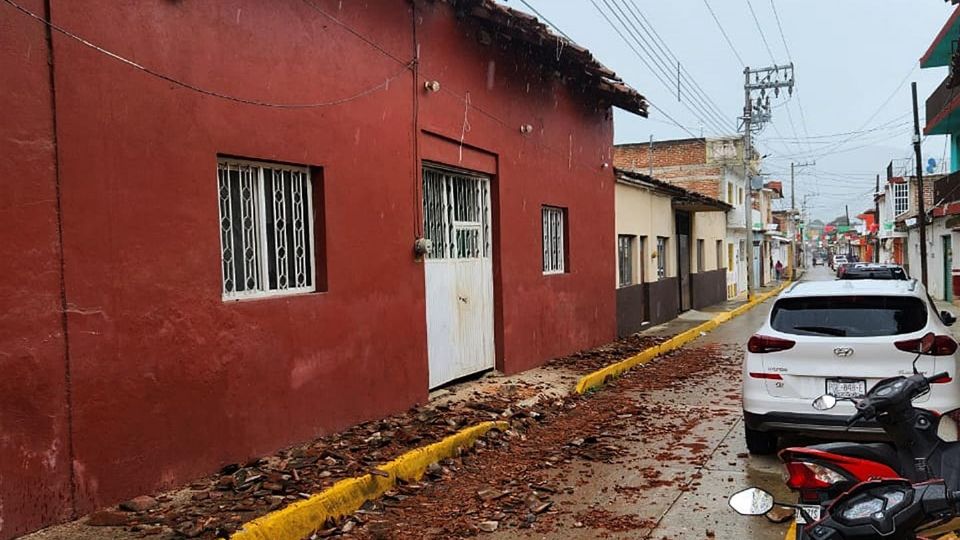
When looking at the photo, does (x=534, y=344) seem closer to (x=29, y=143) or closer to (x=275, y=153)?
(x=275, y=153)

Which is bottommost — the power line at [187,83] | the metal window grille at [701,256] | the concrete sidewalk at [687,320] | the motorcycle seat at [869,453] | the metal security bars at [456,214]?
the concrete sidewalk at [687,320]

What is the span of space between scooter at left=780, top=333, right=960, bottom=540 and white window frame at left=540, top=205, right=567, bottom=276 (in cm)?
853

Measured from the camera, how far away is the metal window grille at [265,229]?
18.2 ft

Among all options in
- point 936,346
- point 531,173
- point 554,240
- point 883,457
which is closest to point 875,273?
point 554,240

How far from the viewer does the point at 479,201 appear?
9.72 meters

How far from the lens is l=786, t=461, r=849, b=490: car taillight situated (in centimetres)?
305

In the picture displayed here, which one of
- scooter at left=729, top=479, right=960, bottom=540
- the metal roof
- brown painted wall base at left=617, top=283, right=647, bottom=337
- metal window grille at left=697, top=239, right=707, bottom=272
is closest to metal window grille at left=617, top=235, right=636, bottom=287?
brown painted wall base at left=617, top=283, right=647, bottom=337

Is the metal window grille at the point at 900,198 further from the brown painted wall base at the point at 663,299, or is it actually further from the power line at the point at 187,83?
the power line at the point at 187,83

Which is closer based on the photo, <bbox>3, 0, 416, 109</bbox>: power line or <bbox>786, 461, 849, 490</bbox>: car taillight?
<bbox>786, 461, 849, 490</bbox>: car taillight

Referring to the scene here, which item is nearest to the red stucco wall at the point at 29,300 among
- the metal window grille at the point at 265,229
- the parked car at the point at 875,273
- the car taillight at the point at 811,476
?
the metal window grille at the point at 265,229

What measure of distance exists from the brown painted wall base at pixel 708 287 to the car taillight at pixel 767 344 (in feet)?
58.9

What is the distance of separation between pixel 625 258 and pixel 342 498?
12.5 meters

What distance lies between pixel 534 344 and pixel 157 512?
7063mm

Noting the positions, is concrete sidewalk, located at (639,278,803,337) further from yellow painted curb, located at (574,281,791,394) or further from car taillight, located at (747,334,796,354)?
car taillight, located at (747,334,796,354)
